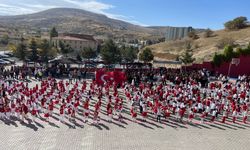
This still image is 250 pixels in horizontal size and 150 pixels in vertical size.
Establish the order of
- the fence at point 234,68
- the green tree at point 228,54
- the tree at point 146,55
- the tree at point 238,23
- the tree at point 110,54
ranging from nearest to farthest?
the fence at point 234,68 → the green tree at point 228,54 → the tree at point 110,54 → the tree at point 146,55 → the tree at point 238,23

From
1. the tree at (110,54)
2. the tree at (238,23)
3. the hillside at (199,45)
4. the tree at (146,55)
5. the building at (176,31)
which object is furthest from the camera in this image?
the building at (176,31)

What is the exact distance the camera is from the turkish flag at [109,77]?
2953 centimetres

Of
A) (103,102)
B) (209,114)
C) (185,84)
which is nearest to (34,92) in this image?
(103,102)

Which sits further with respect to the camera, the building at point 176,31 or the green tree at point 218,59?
the building at point 176,31

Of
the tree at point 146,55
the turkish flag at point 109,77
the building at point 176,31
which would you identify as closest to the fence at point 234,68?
the tree at point 146,55

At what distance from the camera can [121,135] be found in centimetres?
1770

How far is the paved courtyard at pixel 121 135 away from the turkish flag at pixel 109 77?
29.0ft

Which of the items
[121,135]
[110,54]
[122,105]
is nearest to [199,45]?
[110,54]

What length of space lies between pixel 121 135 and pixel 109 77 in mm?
12876

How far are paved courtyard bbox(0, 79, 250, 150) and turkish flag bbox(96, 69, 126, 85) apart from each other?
29.0 ft

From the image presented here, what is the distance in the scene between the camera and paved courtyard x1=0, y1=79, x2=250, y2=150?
52.4 feet

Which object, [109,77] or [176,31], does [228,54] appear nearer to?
[109,77]

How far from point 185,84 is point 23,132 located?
18105mm

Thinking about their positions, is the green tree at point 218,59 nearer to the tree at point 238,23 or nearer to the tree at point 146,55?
the tree at point 146,55
